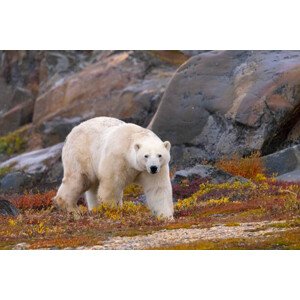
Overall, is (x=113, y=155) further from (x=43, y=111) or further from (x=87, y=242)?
(x=43, y=111)

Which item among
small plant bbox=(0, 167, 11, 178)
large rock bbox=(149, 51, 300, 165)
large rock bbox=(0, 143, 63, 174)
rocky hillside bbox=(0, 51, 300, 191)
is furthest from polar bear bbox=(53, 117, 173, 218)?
small plant bbox=(0, 167, 11, 178)

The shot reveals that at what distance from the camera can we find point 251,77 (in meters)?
26.0

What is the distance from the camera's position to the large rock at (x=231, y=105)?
81.6ft

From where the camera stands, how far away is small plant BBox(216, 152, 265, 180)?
2261 centimetres

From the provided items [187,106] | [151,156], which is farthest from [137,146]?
[187,106]

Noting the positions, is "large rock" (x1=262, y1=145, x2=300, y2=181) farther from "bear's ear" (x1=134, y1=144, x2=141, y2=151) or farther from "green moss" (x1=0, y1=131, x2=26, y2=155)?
"green moss" (x1=0, y1=131, x2=26, y2=155)

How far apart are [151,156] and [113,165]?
3.55 feet

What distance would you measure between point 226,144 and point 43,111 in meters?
14.6

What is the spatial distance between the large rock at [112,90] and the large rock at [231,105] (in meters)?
5.01

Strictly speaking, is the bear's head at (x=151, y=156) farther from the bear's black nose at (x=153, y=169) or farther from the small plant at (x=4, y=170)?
the small plant at (x=4, y=170)

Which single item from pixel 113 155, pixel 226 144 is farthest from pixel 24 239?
pixel 226 144

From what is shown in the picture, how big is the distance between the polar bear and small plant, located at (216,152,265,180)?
5933mm

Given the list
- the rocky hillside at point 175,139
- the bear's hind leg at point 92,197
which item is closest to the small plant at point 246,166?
the rocky hillside at point 175,139

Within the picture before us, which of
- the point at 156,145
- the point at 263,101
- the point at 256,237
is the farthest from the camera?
the point at 263,101
